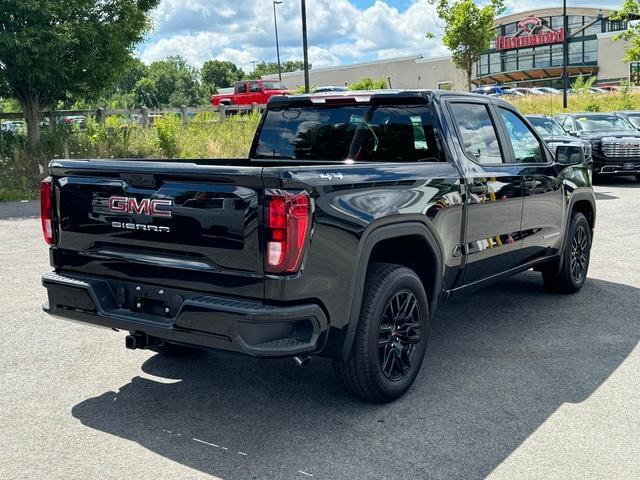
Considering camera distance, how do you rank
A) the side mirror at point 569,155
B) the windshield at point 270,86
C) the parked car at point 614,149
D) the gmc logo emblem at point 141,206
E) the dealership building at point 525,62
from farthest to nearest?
the dealership building at point 525,62 < the windshield at point 270,86 < the parked car at point 614,149 < the side mirror at point 569,155 < the gmc logo emblem at point 141,206

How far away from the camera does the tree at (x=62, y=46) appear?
52.0 ft

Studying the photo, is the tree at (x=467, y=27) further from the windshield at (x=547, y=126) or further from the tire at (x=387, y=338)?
the tire at (x=387, y=338)

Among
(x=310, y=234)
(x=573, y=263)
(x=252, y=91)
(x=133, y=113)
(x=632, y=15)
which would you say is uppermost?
(x=632, y=15)

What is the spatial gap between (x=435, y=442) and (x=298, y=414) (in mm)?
815

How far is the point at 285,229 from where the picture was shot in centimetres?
343

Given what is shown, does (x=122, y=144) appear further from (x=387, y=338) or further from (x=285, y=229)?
(x=285, y=229)

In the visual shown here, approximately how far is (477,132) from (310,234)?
2.23m

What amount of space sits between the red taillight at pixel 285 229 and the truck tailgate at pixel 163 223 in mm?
61

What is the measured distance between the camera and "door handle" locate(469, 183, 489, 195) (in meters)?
4.91

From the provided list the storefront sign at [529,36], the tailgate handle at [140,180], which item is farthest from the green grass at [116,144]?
the storefront sign at [529,36]

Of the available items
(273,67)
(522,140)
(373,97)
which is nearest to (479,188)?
(373,97)

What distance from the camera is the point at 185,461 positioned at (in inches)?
139

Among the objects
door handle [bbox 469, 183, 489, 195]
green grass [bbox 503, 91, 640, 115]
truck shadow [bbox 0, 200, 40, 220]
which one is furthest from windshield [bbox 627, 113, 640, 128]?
door handle [bbox 469, 183, 489, 195]

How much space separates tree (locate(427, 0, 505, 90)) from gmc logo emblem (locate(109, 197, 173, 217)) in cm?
3866
